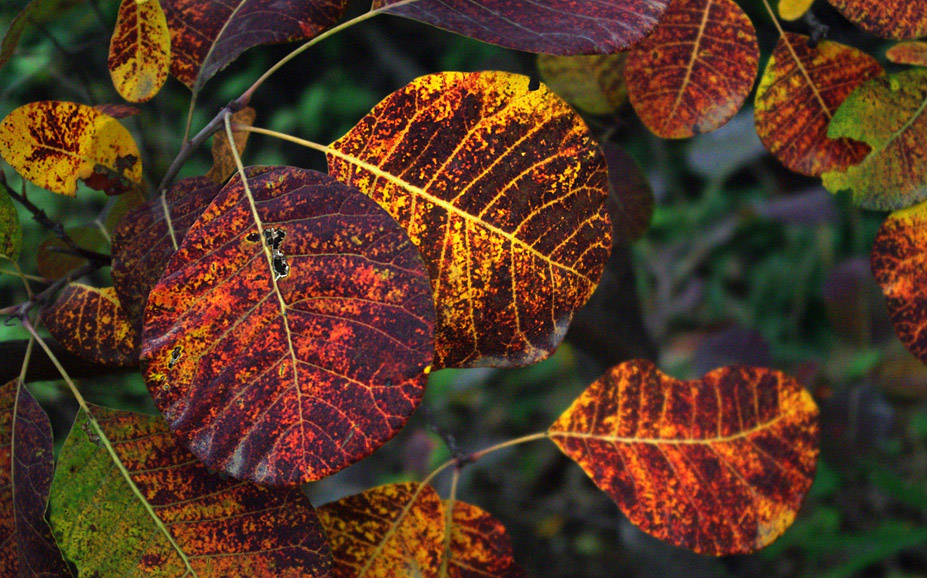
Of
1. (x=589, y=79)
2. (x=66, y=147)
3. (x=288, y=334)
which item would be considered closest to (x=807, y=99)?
(x=589, y=79)

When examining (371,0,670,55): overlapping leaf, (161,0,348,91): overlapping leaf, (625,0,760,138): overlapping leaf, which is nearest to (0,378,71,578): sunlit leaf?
(161,0,348,91): overlapping leaf

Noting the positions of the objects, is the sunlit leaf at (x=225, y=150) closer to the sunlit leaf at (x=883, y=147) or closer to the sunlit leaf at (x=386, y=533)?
the sunlit leaf at (x=386, y=533)

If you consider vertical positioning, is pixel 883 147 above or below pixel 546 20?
below

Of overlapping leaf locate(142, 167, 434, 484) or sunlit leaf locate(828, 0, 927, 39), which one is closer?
overlapping leaf locate(142, 167, 434, 484)

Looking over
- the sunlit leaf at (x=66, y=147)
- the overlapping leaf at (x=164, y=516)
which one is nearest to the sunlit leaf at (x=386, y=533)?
the overlapping leaf at (x=164, y=516)

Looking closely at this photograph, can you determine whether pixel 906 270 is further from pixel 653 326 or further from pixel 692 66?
pixel 653 326

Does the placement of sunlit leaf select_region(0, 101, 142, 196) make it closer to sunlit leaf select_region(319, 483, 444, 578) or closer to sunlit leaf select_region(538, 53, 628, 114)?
sunlit leaf select_region(319, 483, 444, 578)
